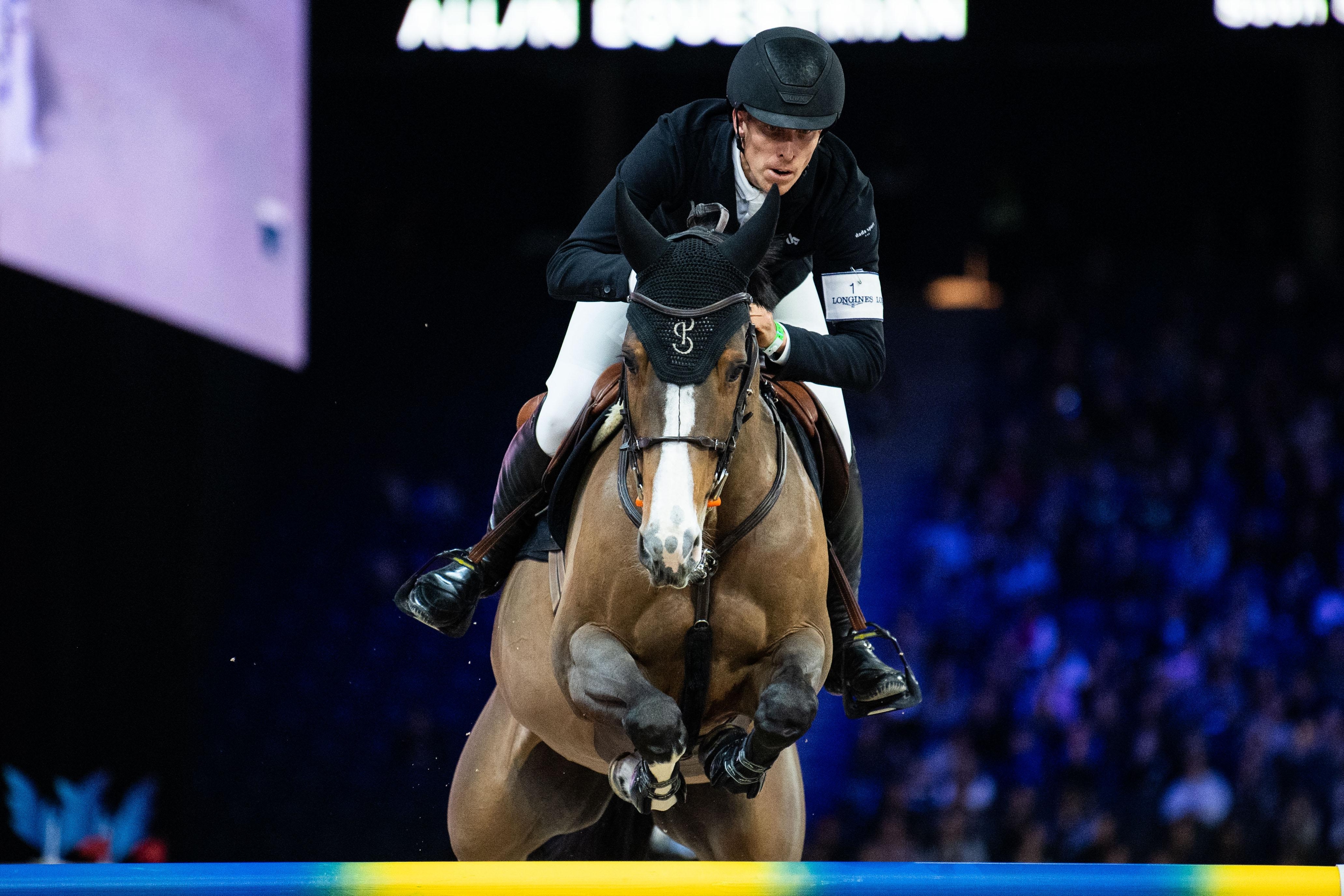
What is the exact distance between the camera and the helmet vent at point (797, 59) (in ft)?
12.4

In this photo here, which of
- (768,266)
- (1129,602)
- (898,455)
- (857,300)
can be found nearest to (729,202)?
Answer: (768,266)

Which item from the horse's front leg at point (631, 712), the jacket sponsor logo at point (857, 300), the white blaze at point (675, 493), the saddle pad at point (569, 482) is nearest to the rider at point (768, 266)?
the jacket sponsor logo at point (857, 300)

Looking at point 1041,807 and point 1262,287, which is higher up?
point 1262,287

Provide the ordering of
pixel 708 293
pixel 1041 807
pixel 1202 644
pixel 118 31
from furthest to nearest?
pixel 1202 644 < pixel 1041 807 < pixel 118 31 < pixel 708 293

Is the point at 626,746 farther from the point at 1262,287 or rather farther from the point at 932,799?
the point at 1262,287

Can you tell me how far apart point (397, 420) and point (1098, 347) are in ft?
18.7

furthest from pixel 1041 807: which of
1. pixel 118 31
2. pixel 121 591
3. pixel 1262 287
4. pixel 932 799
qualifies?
pixel 118 31

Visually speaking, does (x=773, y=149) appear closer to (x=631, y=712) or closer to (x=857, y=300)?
(x=857, y=300)

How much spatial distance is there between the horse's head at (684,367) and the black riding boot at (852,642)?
1.03m

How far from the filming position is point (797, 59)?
3838 millimetres

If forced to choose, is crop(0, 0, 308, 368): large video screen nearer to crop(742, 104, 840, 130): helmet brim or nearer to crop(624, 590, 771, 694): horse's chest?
crop(742, 104, 840, 130): helmet brim

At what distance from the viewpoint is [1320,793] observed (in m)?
9.70

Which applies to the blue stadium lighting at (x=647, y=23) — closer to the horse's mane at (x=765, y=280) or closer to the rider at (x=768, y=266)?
the rider at (x=768, y=266)

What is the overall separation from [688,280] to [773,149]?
67cm
